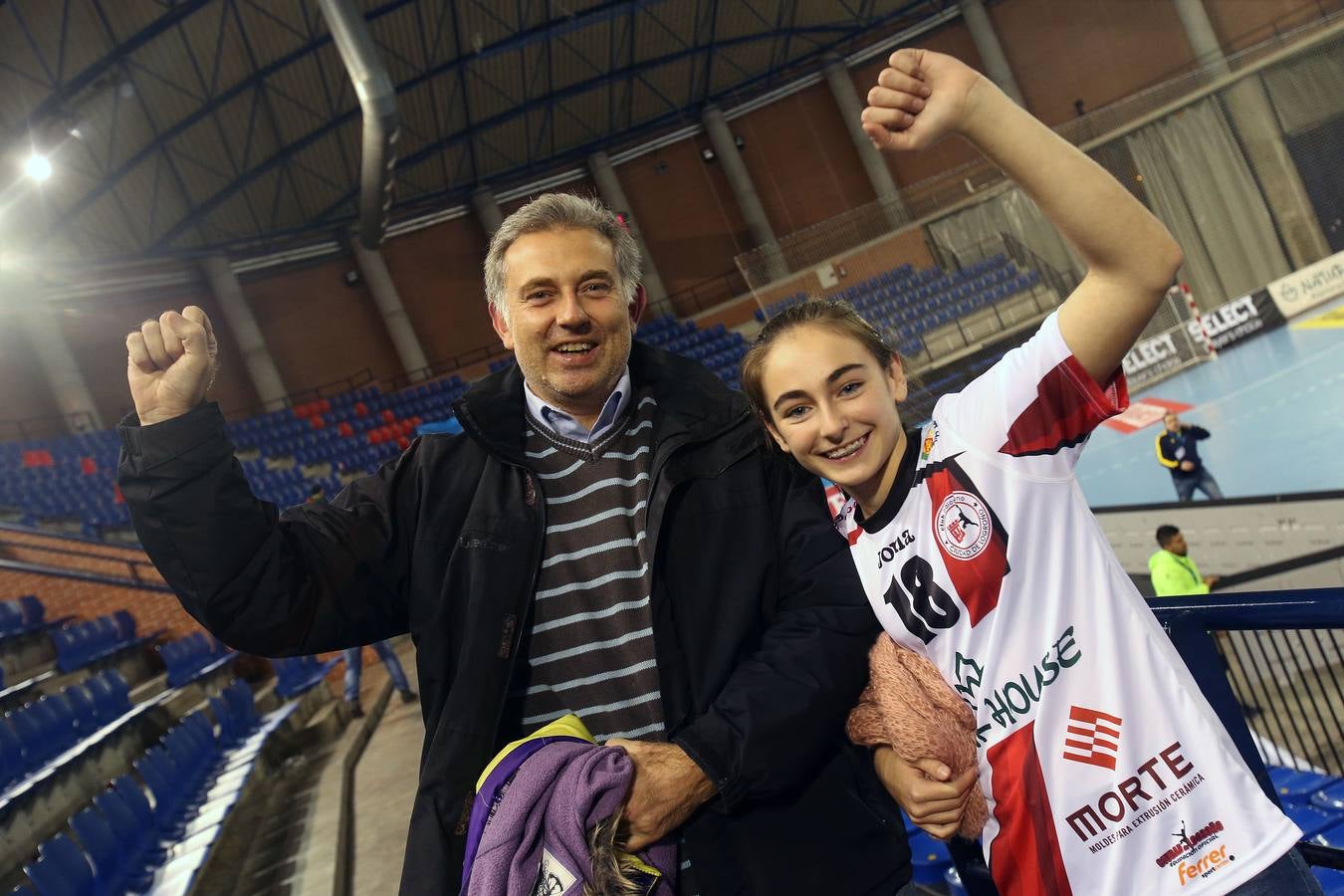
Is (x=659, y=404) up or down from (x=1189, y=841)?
up

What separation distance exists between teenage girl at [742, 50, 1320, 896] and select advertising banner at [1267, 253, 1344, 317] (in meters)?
17.6

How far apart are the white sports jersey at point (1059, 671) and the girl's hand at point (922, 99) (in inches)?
11.8

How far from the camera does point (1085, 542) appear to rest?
1.20 m

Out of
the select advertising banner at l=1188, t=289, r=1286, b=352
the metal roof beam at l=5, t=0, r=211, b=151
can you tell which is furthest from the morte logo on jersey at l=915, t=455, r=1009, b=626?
the select advertising banner at l=1188, t=289, r=1286, b=352

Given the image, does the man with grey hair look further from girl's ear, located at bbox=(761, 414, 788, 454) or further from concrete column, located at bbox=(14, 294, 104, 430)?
concrete column, located at bbox=(14, 294, 104, 430)

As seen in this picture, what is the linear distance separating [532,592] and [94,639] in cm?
869

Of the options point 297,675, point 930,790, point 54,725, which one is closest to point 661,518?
point 930,790

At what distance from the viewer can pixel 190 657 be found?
8.12 meters

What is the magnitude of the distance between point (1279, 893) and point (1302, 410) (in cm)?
1165

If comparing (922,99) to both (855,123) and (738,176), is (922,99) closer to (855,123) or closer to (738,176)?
(738,176)

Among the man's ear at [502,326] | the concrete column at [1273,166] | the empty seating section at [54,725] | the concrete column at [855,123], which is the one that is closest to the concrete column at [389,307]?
the concrete column at [855,123]

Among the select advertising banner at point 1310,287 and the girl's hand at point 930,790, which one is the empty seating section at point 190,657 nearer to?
the girl's hand at point 930,790

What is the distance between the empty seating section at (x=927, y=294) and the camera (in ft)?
A: 48.3

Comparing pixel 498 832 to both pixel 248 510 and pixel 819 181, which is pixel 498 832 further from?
pixel 819 181
